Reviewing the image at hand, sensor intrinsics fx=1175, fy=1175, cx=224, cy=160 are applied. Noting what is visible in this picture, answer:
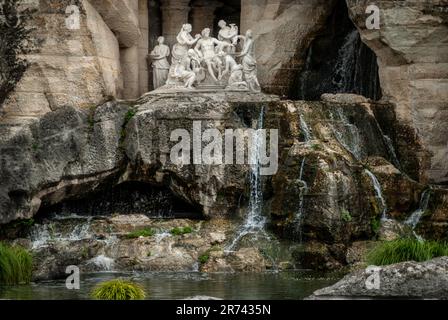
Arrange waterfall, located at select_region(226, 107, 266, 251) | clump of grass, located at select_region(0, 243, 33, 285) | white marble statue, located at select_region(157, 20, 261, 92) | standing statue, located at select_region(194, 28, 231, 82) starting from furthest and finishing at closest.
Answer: standing statue, located at select_region(194, 28, 231, 82)
white marble statue, located at select_region(157, 20, 261, 92)
waterfall, located at select_region(226, 107, 266, 251)
clump of grass, located at select_region(0, 243, 33, 285)

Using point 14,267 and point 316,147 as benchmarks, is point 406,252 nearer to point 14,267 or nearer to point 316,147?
point 316,147

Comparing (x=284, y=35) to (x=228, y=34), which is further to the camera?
(x=284, y=35)

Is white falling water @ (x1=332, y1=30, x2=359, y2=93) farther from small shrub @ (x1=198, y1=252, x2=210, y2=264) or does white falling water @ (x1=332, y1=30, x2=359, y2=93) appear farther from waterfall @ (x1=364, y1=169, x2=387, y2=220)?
small shrub @ (x1=198, y1=252, x2=210, y2=264)

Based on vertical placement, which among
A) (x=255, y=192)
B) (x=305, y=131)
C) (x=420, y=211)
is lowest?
(x=420, y=211)

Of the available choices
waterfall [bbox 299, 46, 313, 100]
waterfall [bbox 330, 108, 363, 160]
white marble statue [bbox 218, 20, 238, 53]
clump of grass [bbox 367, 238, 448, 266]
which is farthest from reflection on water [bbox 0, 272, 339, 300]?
waterfall [bbox 299, 46, 313, 100]

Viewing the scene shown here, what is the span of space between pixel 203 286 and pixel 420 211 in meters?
6.33

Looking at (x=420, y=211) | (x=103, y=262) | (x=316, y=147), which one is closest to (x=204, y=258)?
(x=103, y=262)

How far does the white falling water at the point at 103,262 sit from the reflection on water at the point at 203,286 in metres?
0.56

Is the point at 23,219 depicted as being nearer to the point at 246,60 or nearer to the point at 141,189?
the point at 141,189

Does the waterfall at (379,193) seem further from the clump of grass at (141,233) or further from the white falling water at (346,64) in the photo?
the white falling water at (346,64)

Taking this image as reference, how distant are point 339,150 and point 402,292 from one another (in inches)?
337

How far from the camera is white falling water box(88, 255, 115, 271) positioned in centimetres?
2402

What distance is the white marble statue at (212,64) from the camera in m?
29.5

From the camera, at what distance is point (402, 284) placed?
1766 cm
